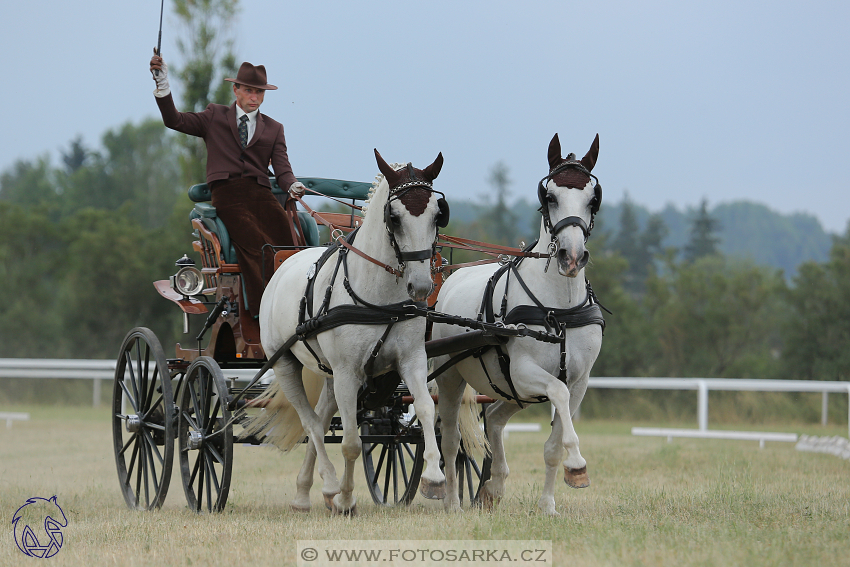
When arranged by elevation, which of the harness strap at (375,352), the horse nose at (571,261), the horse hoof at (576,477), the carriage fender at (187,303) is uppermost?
the horse nose at (571,261)

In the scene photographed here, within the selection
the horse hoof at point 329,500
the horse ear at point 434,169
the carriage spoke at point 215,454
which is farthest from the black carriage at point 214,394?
the horse ear at point 434,169

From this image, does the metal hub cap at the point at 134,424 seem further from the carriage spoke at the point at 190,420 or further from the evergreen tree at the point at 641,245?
the evergreen tree at the point at 641,245

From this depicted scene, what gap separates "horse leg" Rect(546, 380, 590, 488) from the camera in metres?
5.41

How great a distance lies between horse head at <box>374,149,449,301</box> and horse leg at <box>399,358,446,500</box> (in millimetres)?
547

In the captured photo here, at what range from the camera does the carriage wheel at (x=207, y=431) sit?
6.64 metres

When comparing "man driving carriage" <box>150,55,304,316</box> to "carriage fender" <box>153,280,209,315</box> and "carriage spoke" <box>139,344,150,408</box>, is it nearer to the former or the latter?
"carriage fender" <box>153,280,209,315</box>

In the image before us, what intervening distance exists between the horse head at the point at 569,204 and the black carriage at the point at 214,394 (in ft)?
3.56

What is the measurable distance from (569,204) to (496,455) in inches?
85.7

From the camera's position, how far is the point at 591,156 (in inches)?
235

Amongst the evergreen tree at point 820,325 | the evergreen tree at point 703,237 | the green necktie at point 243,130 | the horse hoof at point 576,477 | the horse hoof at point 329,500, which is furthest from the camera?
the evergreen tree at point 703,237

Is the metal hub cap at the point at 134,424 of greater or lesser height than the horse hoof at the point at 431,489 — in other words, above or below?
below

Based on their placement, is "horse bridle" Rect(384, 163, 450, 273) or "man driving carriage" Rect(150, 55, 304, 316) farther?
"man driving carriage" Rect(150, 55, 304, 316)

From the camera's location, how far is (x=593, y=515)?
595cm

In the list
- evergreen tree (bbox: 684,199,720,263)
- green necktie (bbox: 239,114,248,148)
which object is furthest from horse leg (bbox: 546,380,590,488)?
evergreen tree (bbox: 684,199,720,263)
